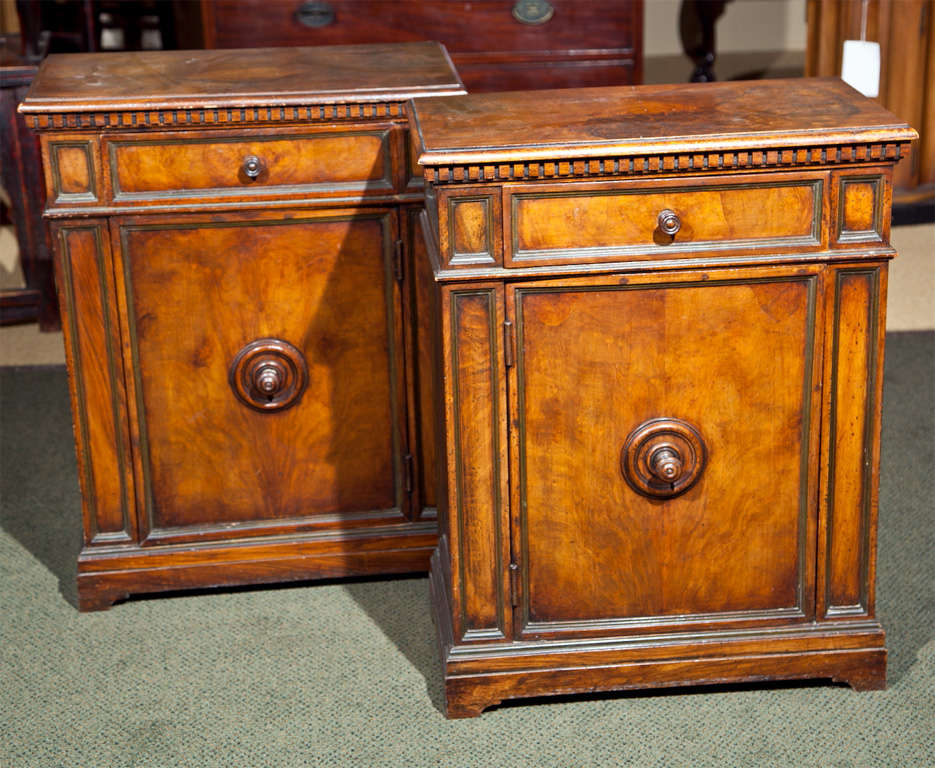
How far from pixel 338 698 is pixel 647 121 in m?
1.08

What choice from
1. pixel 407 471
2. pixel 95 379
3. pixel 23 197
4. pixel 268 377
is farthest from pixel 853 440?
pixel 23 197

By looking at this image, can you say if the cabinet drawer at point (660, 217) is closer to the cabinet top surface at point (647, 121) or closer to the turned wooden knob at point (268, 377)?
the cabinet top surface at point (647, 121)

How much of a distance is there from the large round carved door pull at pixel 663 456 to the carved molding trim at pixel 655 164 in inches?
16.1

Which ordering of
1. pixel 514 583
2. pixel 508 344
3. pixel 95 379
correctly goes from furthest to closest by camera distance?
pixel 95 379, pixel 514 583, pixel 508 344

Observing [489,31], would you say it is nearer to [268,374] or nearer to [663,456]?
[268,374]

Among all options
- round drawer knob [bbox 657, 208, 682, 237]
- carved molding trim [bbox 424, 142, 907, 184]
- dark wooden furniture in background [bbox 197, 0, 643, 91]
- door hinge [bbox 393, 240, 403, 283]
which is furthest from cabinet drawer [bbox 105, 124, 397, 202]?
dark wooden furniture in background [bbox 197, 0, 643, 91]

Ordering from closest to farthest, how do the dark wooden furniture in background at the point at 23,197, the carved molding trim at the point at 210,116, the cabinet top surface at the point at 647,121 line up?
the cabinet top surface at the point at 647,121 → the carved molding trim at the point at 210,116 → the dark wooden furniture in background at the point at 23,197

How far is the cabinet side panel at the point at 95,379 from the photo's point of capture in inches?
101

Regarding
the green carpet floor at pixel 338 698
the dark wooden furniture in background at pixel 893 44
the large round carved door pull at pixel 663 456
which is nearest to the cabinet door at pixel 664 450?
the large round carved door pull at pixel 663 456

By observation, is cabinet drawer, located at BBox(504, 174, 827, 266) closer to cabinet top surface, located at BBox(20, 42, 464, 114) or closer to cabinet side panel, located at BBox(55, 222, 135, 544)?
cabinet top surface, located at BBox(20, 42, 464, 114)

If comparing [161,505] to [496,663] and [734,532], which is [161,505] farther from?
[734,532]

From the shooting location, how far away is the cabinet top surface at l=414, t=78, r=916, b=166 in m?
2.09

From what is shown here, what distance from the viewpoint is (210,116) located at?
8.23 ft

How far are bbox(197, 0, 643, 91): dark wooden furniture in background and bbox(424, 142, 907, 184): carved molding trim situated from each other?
84.3 inches
